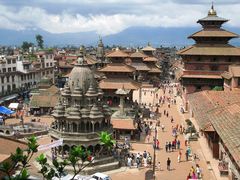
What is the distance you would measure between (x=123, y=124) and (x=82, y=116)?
9.42 meters

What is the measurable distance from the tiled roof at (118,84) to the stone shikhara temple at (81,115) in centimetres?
1690

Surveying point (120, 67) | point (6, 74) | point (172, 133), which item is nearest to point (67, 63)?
point (6, 74)

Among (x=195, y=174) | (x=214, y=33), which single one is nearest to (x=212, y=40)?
(x=214, y=33)

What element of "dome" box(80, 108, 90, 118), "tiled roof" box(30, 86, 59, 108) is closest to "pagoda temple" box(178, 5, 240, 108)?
"tiled roof" box(30, 86, 59, 108)

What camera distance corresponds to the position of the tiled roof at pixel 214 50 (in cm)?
5350

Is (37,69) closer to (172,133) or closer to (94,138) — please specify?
(172,133)

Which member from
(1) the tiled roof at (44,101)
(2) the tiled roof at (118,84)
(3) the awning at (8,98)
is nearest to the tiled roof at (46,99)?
(1) the tiled roof at (44,101)

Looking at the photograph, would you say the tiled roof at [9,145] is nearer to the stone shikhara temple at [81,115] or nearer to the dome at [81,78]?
the stone shikhara temple at [81,115]

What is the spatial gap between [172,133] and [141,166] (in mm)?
11190

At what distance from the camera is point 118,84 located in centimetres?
5291

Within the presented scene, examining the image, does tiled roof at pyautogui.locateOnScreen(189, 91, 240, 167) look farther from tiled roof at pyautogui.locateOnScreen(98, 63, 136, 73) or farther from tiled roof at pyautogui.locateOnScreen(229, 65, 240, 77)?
tiled roof at pyautogui.locateOnScreen(98, 63, 136, 73)

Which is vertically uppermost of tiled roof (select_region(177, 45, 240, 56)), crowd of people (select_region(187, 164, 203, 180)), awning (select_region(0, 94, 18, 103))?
tiled roof (select_region(177, 45, 240, 56))

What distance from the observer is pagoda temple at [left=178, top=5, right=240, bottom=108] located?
177 feet

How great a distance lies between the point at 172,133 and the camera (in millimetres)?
42719
